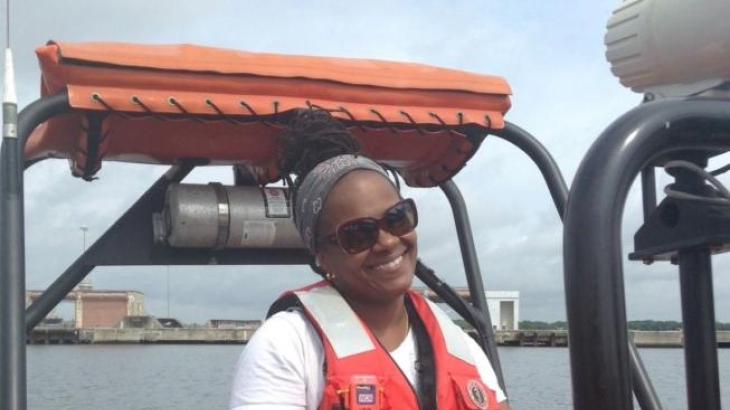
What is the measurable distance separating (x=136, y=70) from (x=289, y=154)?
968mm

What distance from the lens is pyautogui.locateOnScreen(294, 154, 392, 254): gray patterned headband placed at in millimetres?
1866

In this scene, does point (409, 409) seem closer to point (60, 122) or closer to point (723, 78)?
point (723, 78)

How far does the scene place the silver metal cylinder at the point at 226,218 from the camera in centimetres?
339

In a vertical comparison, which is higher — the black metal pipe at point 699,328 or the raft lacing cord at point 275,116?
the raft lacing cord at point 275,116

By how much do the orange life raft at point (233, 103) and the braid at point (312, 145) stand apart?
0.74 metres

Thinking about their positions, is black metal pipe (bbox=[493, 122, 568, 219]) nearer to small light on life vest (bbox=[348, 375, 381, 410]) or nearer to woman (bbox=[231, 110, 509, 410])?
woman (bbox=[231, 110, 509, 410])

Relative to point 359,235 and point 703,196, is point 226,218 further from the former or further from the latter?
point 703,196

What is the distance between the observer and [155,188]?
3582mm

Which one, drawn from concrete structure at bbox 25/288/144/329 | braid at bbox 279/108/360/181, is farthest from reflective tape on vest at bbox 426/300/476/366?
concrete structure at bbox 25/288/144/329

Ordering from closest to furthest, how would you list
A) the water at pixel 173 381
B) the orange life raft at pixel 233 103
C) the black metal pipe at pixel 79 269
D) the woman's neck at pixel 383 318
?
the woman's neck at pixel 383 318, the orange life raft at pixel 233 103, the black metal pipe at pixel 79 269, the water at pixel 173 381

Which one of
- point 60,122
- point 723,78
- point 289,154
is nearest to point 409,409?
point 289,154

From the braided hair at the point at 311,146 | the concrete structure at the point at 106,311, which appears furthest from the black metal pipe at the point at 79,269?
the concrete structure at the point at 106,311

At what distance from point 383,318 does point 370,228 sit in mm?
226

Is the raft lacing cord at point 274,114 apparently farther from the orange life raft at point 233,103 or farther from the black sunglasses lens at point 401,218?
the black sunglasses lens at point 401,218
